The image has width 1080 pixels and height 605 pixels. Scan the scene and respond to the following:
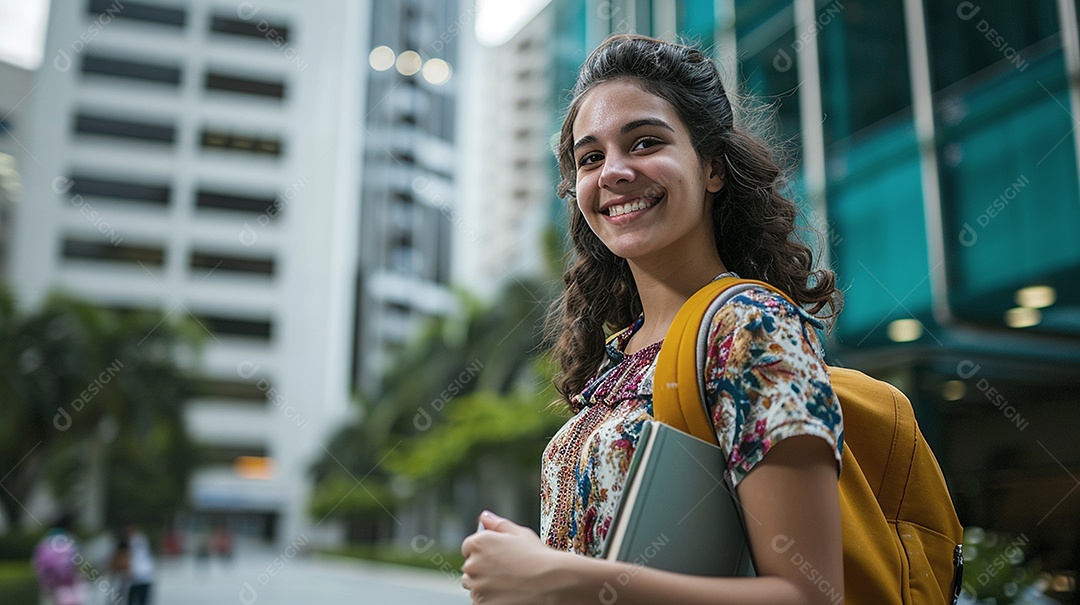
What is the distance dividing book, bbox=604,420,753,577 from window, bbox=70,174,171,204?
135 feet

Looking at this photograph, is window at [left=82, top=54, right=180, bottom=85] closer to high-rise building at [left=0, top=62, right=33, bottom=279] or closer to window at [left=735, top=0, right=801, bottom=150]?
high-rise building at [left=0, top=62, right=33, bottom=279]

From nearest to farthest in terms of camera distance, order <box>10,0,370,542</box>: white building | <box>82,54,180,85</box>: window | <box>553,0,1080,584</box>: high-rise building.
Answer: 1. <box>553,0,1080,584</box>: high-rise building
2. <box>10,0,370,542</box>: white building
3. <box>82,54,180,85</box>: window

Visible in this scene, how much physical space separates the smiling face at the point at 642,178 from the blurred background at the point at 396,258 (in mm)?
357

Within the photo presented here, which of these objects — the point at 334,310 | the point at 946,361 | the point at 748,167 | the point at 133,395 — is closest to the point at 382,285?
the point at 334,310

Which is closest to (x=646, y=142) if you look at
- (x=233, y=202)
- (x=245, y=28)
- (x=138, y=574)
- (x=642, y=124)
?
(x=642, y=124)

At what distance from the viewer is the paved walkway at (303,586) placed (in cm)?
1680

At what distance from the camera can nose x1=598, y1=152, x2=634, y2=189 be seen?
1.20 metres

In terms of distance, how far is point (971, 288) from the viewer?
6.41 m

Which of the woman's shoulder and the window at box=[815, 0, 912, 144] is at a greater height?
the window at box=[815, 0, 912, 144]

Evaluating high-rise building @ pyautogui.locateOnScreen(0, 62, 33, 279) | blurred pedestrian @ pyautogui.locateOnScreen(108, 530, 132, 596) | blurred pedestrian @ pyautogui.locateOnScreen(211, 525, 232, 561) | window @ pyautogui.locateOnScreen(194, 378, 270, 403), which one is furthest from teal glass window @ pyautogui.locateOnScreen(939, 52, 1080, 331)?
window @ pyautogui.locateOnScreen(194, 378, 270, 403)

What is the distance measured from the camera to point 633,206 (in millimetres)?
1221

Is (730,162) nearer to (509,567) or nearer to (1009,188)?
(509,567)

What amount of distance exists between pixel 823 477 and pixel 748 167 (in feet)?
1.68

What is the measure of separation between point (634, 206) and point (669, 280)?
0.41ft
